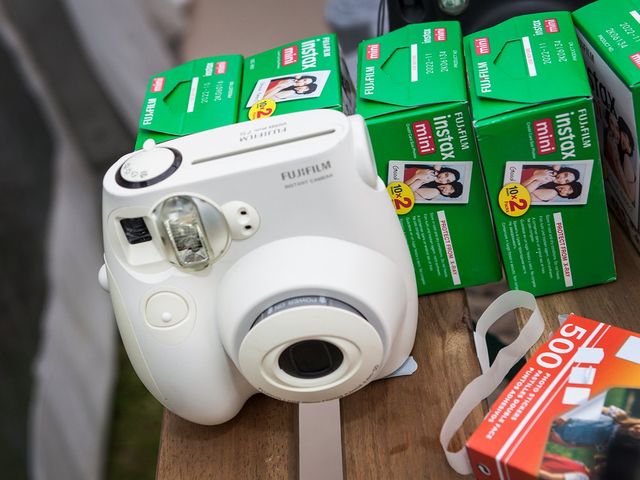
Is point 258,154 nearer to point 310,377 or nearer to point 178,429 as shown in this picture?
point 310,377

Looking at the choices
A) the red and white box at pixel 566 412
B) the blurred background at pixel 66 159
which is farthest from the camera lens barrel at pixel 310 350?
the blurred background at pixel 66 159

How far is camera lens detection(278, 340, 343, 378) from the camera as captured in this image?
66 cm

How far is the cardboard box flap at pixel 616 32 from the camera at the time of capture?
29.0 inches

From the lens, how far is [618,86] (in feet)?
2.45

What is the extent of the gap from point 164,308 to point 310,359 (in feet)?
0.44

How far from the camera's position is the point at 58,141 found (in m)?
1.61

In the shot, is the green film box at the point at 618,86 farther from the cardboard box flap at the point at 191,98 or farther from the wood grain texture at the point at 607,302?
the cardboard box flap at the point at 191,98

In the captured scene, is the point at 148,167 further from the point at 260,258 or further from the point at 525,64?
the point at 525,64

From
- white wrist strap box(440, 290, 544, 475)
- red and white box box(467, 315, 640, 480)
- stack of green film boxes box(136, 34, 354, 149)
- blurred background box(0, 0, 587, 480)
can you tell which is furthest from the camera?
blurred background box(0, 0, 587, 480)

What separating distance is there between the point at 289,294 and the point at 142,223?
15cm

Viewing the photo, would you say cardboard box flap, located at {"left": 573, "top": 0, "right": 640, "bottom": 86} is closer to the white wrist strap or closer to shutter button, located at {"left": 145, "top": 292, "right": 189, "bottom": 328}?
the white wrist strap

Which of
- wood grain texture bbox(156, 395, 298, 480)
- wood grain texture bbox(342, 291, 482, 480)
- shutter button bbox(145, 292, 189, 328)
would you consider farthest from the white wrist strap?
shutter button bbox(145, 292, 189, 328)

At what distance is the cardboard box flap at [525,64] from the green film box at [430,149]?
2 cm

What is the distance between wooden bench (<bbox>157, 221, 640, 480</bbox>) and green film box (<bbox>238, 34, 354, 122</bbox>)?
251mm
